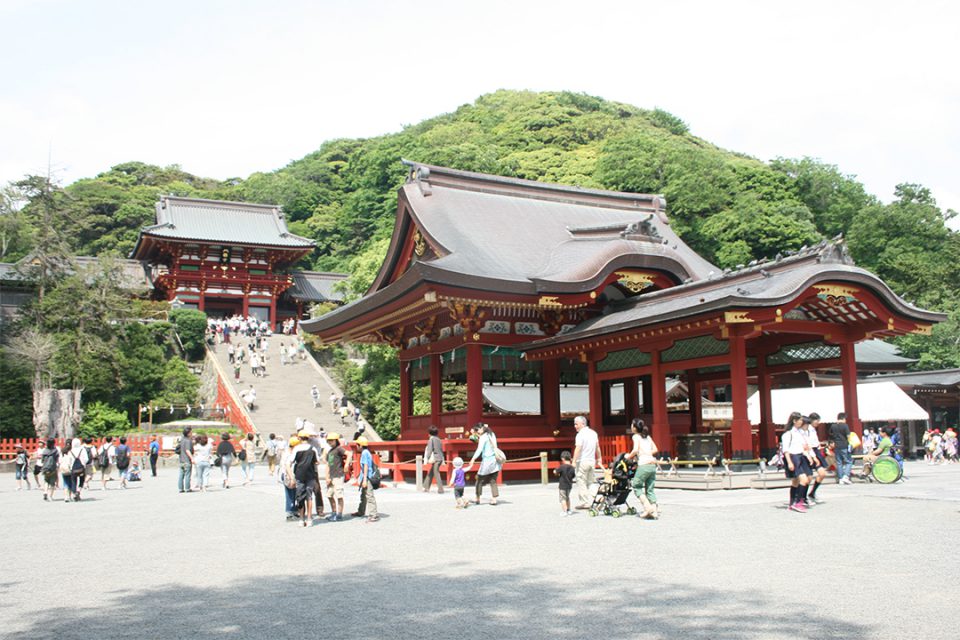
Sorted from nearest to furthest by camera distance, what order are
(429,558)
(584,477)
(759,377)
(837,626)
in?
(837,626)
(429,558)
(584,477)
(759,377)

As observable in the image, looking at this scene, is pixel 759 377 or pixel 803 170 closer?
pixel 759 377

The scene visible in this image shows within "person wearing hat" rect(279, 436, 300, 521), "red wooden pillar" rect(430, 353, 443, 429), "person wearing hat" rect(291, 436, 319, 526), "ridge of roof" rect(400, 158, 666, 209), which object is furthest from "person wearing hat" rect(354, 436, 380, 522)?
"ridge of roof" rect(400, 158, 666, 209)

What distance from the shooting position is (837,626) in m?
5.55

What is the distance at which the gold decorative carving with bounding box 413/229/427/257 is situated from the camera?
22.5 metres

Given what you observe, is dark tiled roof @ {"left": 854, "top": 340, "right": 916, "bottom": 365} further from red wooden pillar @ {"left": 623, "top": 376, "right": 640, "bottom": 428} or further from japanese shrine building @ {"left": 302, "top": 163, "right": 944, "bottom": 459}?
red wooden pillar @ {"left": 623, "top": 376, "right": 640, "bottom": 428}

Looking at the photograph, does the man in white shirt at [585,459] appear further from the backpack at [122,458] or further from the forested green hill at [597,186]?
the forested green hill at [597,186]

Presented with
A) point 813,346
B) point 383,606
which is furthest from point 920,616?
point 813,346

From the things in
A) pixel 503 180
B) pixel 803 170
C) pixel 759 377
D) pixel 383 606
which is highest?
pixel 803 170

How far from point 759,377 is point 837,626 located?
14664 mm

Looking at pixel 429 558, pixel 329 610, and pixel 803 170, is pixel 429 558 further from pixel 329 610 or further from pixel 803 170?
pixel 803 170

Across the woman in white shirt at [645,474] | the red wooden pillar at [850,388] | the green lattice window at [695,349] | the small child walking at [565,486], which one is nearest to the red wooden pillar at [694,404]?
the green lattice window at [695,349]

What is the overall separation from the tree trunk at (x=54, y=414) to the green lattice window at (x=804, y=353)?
1041 inches

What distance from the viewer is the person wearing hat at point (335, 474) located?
12.9 metres

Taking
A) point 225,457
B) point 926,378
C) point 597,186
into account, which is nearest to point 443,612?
point 225,457
